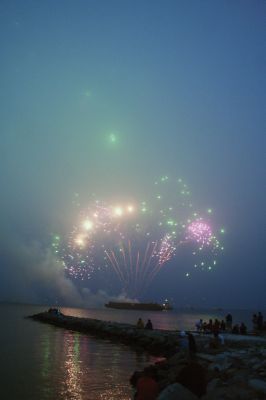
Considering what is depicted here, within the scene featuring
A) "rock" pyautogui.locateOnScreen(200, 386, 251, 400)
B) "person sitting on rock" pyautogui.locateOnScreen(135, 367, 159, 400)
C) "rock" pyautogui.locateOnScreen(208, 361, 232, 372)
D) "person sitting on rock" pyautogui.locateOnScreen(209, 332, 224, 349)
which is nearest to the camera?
"person sitting on rock" pyautogui.locateOnScreen(135, 367, 159, 400)

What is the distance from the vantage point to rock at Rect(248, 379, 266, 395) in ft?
41.3

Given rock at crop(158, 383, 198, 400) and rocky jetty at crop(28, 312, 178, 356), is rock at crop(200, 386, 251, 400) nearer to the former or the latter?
rock at crop(158, 383, 198, 400)

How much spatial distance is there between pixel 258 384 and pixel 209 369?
482 cm

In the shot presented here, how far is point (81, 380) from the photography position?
65.4 feet

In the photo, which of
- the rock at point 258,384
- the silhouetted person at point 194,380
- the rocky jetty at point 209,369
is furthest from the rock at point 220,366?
the silhouetted person at point 194,380

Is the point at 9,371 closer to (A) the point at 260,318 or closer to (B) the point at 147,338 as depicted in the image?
(B) the point at 147,338

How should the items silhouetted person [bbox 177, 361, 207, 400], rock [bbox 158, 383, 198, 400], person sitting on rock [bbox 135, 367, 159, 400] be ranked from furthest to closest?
1. person sitting on rock [bbox 135, 367, 159, 400]
2. silhouetted person [bbox 177, 361, 207, 400]
3. rock [bbox 158, 383, 198, 400]

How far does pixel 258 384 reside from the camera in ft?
42.9

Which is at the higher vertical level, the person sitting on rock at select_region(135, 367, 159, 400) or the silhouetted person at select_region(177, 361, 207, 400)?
the silhouetted person at select_region(177, 361, 207, 400)

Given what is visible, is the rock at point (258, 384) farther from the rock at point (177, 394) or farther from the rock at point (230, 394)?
the rock at point (177, 394)

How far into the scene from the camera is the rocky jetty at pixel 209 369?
906cm

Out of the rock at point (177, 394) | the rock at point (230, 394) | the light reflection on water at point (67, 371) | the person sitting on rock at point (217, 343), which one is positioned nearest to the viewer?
the rock at point (177, 394)

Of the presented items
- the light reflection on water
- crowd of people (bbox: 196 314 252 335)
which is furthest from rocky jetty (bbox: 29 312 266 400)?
crowd of people (bbox: 196 314 252 335)

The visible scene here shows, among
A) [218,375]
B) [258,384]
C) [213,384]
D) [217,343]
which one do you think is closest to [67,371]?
[217,343]
